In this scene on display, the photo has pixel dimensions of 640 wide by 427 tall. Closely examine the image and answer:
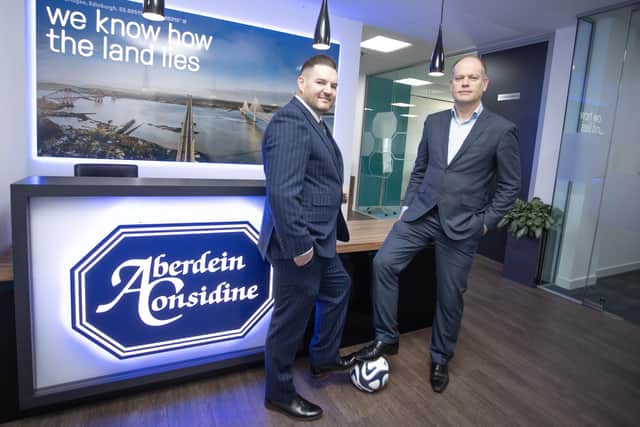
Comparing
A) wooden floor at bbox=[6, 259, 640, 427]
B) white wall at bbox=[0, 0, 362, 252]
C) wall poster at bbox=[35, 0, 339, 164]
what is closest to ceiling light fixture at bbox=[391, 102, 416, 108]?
white wall at bbox=[0, 0, 362, 252]

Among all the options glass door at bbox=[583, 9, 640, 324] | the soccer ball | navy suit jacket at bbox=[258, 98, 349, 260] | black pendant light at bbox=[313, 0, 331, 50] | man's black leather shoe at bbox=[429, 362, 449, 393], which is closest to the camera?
navy suit jacket at bbox=[258, 98, 349, 260]

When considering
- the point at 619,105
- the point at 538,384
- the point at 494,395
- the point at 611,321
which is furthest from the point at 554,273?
the point at 494,395

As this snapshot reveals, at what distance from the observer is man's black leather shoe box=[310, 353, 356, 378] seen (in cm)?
221

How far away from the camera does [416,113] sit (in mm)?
6898

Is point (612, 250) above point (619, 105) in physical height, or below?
below

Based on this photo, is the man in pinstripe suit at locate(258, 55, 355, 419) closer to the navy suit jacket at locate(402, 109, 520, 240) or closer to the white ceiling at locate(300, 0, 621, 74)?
the navy suit jacket at locate(402, 109, 520, 240)

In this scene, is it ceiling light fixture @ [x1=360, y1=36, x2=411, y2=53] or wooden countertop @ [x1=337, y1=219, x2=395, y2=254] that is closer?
wooden countertop @ [x1=337, y1=219, x2=395, y2=254]

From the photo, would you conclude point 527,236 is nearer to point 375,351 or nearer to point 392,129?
point 375,351

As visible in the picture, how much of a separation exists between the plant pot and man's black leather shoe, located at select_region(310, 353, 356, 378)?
9.75 ft

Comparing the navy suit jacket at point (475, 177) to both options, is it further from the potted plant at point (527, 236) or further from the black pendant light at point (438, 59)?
the potted plant at point (527, 236)

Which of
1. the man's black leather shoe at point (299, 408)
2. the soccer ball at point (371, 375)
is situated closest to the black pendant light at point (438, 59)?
the soccer ball at point (371, 375)

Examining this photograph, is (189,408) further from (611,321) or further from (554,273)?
(554,273)

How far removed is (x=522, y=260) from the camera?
4422mm

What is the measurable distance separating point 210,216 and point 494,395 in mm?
1898
